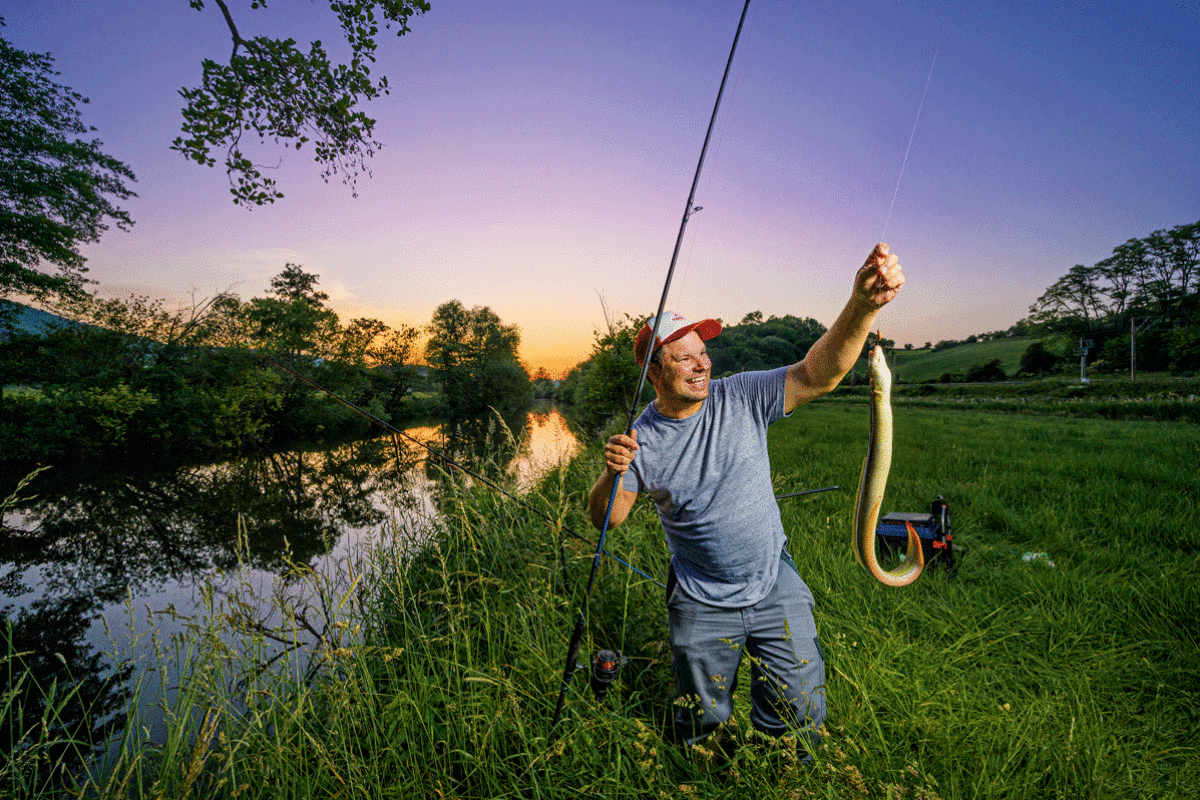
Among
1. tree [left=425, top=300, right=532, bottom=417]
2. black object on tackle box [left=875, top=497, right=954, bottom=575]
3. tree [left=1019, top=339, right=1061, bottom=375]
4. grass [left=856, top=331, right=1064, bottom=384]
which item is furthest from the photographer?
grass [left=856, top=331, right=1064, bottom=384]

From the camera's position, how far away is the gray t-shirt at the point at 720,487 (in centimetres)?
193

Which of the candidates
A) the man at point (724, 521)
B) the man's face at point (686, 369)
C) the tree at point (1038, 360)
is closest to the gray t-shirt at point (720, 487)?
the man at point (724, 521)

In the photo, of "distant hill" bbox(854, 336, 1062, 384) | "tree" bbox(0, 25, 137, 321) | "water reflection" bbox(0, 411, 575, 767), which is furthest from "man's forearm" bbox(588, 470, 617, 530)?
"distant hill" bbox(854, 336, 1062, 384)

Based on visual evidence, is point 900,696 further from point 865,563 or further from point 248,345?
point 248,345

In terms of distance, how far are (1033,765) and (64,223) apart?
24043mm

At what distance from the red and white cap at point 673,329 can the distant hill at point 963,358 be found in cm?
5584

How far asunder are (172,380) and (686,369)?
21.9m

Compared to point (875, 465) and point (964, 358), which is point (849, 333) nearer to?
point (875, 465)

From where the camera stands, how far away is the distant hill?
5444 cm

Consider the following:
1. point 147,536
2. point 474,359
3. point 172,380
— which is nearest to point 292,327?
point 172,380

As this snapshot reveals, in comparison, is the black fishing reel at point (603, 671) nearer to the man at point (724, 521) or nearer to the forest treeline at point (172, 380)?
the man at point (724, 521)

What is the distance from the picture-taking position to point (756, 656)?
1.97 metres

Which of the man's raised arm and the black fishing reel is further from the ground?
the man's raised arm

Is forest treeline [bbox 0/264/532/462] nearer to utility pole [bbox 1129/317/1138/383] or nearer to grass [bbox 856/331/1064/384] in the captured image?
utility pole [bbox 1129/317/1138/383]
